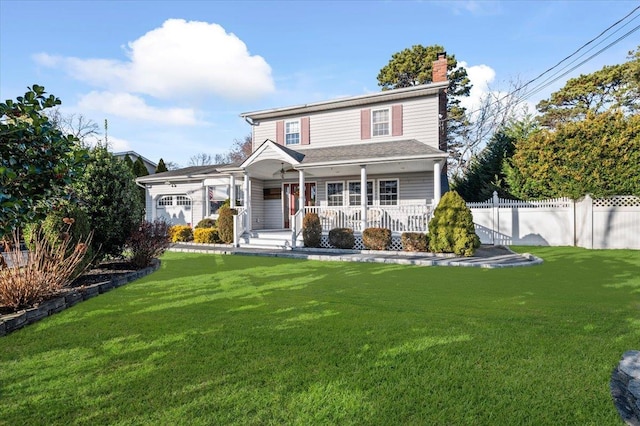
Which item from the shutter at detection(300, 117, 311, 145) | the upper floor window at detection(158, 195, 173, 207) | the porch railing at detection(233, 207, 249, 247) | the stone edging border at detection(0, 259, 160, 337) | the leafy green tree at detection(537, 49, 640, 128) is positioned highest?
the leafy green tree at detection(537, 49, 640, 128)

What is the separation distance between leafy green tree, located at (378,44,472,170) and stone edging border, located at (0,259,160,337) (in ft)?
88.6

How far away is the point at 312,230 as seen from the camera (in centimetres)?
1237

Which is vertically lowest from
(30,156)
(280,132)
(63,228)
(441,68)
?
(63,228)

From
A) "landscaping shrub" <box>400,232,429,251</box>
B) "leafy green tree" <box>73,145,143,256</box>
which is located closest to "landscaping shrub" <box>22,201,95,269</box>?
"leafy green tree" <box>73,145,143,256</box>

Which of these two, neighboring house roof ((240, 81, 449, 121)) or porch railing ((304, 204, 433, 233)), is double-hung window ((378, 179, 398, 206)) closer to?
porch railing ((304, 204, 433, 233))

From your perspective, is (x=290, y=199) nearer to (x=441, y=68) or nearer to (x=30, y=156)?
(x=441, y=68)

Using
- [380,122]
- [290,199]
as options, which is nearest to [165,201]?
[290,199]

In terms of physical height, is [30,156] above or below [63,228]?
above

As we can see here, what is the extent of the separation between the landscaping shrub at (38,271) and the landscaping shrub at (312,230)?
7.58 metres

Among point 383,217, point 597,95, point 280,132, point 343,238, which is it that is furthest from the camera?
point 597,95

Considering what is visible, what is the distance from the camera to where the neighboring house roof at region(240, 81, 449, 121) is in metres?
13.7

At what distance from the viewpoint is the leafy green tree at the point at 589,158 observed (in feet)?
39.7

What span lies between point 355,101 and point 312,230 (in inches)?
256

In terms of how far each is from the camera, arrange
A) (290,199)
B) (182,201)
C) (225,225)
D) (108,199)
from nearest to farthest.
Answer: (108,199), (225,225), (290,199), (182,201)
